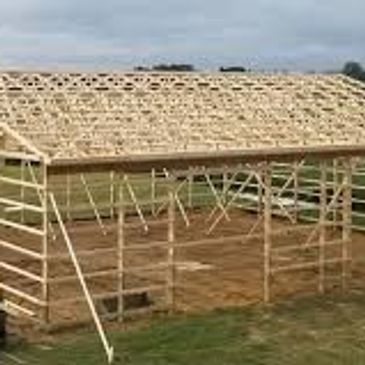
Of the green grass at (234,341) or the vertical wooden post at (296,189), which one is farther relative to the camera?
the vertical wooden post at (296,189)

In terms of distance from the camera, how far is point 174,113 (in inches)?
730

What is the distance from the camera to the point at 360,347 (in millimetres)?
15070

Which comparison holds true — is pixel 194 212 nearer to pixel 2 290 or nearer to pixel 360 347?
pixel 2 290

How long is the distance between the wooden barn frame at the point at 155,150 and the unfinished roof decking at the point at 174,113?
0.03 m

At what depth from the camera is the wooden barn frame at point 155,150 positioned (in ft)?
51.7

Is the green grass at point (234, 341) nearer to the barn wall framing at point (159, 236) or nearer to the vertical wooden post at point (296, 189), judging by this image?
the barn wall framing at point (159, 236)

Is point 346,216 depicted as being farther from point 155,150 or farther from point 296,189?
point 296,189

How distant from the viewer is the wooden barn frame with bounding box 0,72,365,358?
51.7 feet

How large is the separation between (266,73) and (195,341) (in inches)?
372

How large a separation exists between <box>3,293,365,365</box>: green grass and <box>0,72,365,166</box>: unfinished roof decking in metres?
2.51

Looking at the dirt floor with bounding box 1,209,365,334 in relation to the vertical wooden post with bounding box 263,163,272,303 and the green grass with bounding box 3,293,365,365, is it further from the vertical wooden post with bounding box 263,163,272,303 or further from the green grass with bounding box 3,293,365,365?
the green grass with bounding box 3,293,365,365

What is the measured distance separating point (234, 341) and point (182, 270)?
5.24 m

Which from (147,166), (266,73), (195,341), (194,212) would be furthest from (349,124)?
(194,212)

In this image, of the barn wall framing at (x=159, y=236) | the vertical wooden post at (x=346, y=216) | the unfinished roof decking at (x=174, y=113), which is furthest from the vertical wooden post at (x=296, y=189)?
the vertical wooden post at (x=346, y=216)
